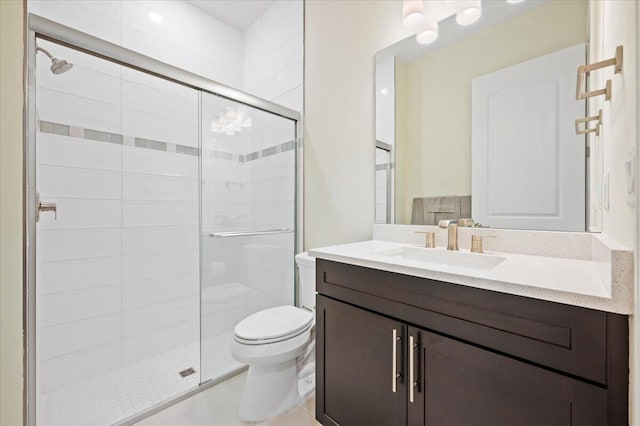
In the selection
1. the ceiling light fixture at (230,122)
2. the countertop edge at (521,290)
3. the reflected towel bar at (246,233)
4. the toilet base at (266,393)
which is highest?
the ceiling light fixture at (230,122)

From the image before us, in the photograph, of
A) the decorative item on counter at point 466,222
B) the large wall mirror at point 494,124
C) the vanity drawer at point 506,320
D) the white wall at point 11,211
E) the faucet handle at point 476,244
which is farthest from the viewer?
the decorative item on counter at point 466,222

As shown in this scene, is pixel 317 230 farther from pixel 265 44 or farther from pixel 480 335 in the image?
pixel 265 44

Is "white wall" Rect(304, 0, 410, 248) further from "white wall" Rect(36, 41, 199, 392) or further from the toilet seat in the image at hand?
"white wall" Rect(36, 41, 199, 392)

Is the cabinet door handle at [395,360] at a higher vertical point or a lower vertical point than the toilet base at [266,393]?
higher

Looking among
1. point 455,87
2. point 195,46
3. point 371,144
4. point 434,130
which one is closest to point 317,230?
point 371,144

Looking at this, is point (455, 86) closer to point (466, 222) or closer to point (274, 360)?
point (466, 222)

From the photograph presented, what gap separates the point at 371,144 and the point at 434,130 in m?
0.38

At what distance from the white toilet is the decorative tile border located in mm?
1042

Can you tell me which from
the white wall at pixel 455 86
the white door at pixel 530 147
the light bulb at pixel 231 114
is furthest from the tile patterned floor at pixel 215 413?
the light bulb at pixel 231 114

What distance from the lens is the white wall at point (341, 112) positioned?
1.79m

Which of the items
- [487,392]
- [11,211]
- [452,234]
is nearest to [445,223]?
[452,234]

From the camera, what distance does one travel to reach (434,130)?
59.9 inches

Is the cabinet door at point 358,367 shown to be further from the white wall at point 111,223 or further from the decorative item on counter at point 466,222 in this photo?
the white wall at point 111,223

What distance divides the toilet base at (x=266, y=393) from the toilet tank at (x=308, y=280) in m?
0.36
